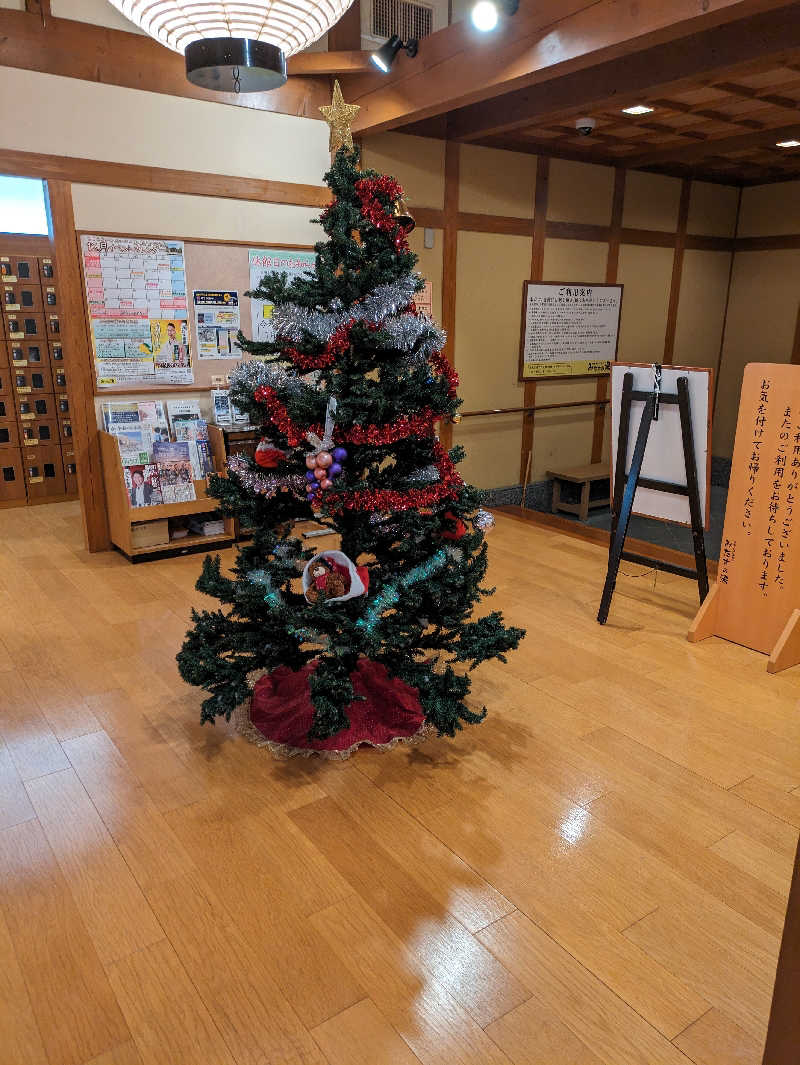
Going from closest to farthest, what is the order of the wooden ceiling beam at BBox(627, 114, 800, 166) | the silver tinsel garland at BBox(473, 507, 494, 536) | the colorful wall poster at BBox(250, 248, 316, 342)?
the silver tinsel garland at BBox(473, 507, 494, 536) < the colorful wall poster at BBox(250, 248, 316, 342) < the wooden ceiling beam at BBox(627, 114, 800, 166)

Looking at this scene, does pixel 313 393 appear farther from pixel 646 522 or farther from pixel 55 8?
pixel 646 522

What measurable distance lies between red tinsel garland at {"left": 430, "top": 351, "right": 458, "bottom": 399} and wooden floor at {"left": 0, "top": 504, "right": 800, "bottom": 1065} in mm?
1197

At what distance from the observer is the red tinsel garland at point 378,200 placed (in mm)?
2277

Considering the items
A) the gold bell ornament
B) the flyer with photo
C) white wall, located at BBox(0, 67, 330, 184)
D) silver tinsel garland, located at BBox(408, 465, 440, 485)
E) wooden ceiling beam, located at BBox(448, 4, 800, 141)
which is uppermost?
wooden ceiling beam, located at BBox(448, 4, 800, 141)

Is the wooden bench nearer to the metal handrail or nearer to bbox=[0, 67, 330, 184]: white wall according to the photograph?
the metal handrail

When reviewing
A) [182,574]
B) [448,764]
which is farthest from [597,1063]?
[182,574]

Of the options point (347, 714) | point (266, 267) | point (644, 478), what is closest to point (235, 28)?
point (347, 714)

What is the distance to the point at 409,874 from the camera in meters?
1.94

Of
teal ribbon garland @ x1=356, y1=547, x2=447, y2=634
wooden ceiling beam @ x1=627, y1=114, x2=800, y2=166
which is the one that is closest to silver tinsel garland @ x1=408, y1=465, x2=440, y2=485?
teal ribbon garland @ x1=356, y1=547, x2=447, y2=634

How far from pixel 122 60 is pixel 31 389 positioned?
2.53 metres

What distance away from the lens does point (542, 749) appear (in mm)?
2521

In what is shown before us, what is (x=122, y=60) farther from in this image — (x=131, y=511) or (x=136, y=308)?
(x=131, y=511)

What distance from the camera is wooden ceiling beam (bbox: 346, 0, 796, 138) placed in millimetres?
2898

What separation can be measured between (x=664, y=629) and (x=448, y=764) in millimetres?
1549
